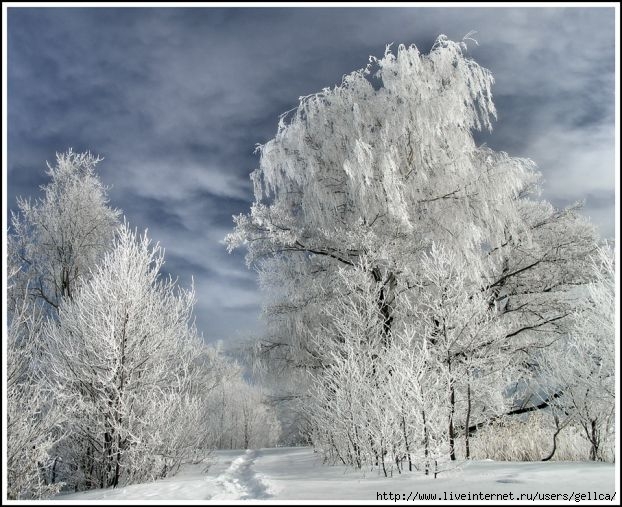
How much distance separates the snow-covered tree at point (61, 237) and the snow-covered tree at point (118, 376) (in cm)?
840

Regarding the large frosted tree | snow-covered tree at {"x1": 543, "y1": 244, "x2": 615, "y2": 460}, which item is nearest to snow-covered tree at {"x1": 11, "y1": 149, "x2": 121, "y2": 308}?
the large frosted tree

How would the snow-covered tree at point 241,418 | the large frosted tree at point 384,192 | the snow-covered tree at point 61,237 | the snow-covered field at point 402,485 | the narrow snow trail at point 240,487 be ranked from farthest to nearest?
the snow-covered tree at point 241,418 < the snow-covered tree at point 61,237 < the large frosted tree at point 384,192 < the narrow snow trail at point 240,487 < the snow-covered field at point 402,485

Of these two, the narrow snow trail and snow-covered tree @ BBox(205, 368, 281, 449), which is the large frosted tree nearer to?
the narrow snow trail

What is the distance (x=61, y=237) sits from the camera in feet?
52.2

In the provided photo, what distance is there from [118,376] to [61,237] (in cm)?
1036

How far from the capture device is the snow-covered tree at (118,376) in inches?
279

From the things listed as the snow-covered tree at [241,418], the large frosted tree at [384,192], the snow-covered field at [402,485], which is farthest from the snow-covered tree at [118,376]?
the snow-covered tree at [241,418]

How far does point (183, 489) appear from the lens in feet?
19.5

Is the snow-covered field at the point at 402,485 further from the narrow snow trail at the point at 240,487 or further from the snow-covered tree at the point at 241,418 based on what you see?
the snow-covered tree at the point at 241,418

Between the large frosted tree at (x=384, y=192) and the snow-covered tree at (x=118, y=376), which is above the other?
the large frosted tree at (x=384, y=192)

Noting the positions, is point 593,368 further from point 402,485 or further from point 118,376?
point 118,376

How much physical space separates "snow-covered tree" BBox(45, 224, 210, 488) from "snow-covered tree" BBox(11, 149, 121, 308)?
27.6 ft

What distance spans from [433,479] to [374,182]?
6140mm

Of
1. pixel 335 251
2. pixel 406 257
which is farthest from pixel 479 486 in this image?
pixel 335 251
